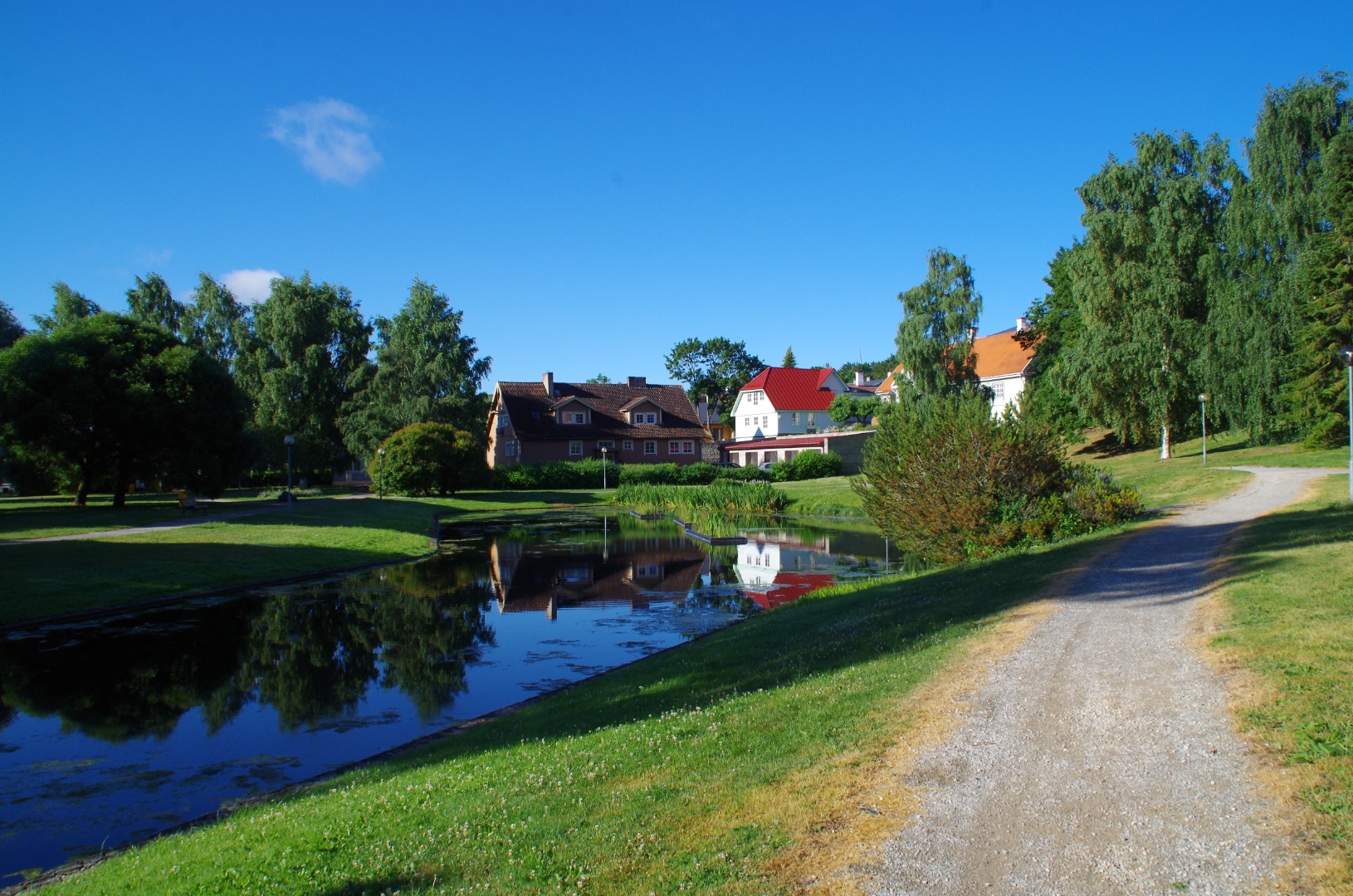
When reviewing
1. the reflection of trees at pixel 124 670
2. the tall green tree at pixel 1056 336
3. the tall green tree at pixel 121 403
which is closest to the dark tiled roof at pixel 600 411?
the tall green tree at pixel 1056 336

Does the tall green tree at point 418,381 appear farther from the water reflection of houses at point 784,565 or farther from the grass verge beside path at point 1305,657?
the grass verge beside path at point 1305,657

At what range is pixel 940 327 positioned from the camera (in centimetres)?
5222

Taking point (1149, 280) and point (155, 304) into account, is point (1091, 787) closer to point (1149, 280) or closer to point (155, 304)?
point (1149, 280)

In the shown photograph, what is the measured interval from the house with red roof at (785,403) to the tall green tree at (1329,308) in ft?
149

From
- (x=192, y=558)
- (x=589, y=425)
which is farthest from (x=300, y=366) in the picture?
(x=192, y=558)

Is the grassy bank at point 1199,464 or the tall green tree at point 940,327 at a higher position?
the tall green tree at point 940,327

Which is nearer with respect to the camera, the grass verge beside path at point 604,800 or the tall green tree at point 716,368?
the grass verge beside path at point 604,800

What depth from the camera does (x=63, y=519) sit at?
29.5 metres

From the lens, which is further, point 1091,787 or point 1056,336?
point 1056,336

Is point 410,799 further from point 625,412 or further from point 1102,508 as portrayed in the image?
point 625,412

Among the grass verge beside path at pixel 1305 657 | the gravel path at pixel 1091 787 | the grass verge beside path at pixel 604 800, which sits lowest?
the grass verge beside path at pixel 604 800

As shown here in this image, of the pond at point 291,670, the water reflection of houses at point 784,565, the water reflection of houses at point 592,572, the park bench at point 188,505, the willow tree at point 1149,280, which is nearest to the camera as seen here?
the pond at point 291,670

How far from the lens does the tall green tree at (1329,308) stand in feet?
102

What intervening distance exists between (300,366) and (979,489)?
5501cm
